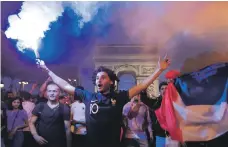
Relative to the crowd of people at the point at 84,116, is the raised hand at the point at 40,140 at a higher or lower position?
lower

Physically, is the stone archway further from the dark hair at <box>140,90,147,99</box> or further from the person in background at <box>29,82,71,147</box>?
the person in background at <box>29,82,71,147</box>

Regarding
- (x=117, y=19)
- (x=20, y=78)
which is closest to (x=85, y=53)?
(x=117, y=19)

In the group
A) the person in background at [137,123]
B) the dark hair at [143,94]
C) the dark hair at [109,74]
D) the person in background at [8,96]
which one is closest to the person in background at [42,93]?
the person in background at [8,96]

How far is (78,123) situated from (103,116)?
0.84ft

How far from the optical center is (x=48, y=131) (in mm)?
2525

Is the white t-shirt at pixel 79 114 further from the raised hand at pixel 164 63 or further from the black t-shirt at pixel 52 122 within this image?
the raised hand at pixel 164 63

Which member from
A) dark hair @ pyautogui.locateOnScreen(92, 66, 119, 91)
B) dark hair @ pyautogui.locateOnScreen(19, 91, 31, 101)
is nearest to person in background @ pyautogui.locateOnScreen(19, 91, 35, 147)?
dark hair @ pyautogui.locateOnScreen(19, 91, 31, 101)

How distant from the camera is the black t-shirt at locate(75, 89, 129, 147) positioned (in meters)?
2.46

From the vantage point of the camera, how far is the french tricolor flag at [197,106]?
2537 mm

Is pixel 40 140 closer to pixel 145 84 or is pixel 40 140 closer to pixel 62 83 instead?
pixel 62 83

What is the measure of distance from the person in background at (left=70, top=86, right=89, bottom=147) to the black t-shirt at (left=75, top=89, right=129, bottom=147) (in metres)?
0.04

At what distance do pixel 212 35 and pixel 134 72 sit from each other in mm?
871

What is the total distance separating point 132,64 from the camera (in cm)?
249

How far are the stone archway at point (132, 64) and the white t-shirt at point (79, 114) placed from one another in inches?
17.8
